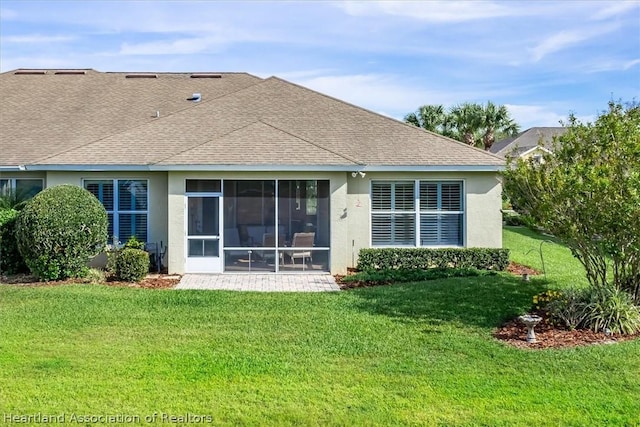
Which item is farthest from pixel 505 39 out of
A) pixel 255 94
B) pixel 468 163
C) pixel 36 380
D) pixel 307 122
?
pixel 36 380

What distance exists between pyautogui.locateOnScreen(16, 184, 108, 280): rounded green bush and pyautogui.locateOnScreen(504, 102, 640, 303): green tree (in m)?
9.90

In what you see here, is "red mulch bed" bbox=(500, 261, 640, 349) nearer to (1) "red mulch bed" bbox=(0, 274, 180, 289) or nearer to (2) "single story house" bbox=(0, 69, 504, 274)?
(2) "single story house" bbox=(0, 69, 504, 274)

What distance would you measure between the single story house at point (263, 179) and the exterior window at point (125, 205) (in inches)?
1.1

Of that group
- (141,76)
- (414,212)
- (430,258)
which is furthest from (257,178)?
(141,76)

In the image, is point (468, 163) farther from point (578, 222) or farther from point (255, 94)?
point (255, 94)

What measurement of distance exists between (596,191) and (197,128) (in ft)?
40.7

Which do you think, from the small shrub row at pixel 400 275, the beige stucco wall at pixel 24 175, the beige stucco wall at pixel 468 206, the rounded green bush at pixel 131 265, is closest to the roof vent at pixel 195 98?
the beige stucco wall at pixel 24 175

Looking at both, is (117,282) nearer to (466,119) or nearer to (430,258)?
(430,258)

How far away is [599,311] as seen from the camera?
9023 millimetres

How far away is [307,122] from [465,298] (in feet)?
31.8

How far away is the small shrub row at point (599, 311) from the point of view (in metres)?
8.87

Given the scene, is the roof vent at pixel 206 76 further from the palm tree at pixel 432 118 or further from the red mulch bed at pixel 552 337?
the red mulch bed at pixel 552 337

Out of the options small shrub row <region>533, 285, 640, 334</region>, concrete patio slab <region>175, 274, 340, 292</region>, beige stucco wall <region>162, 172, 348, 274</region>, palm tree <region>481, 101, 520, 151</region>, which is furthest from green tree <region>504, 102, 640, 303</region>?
palm tree <region>481, 101, 520, 151</region>

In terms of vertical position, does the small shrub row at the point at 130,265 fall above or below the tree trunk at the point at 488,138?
below
